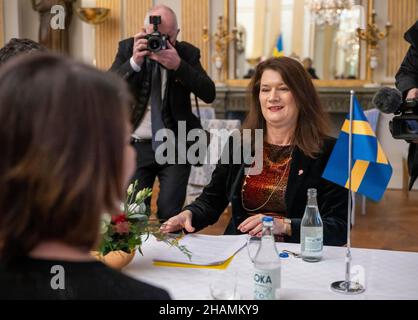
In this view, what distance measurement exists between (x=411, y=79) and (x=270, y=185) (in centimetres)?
90

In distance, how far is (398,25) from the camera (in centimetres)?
703

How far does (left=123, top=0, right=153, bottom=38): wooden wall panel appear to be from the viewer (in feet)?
25.1

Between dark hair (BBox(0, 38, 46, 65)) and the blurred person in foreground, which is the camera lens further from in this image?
the blurred person in foreground

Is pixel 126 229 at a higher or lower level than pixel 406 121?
lower

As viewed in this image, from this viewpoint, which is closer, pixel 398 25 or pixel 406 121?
pixel 406 121

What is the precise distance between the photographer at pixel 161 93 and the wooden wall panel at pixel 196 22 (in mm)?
4306

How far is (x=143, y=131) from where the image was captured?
128 inches

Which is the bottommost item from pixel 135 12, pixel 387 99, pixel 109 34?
pixel 387 99

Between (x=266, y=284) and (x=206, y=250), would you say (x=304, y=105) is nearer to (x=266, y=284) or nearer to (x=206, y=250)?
(x=206, y=250)

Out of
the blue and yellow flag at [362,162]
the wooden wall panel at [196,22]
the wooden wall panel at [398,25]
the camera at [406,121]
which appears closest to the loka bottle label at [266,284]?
the blue and yellow flag at [362,162]

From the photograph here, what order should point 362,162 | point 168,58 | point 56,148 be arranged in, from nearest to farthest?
point 56,148, point 362,162, point 168,58

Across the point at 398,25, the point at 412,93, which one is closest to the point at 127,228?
the point at 412,93

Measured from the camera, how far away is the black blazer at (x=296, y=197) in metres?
2.15
